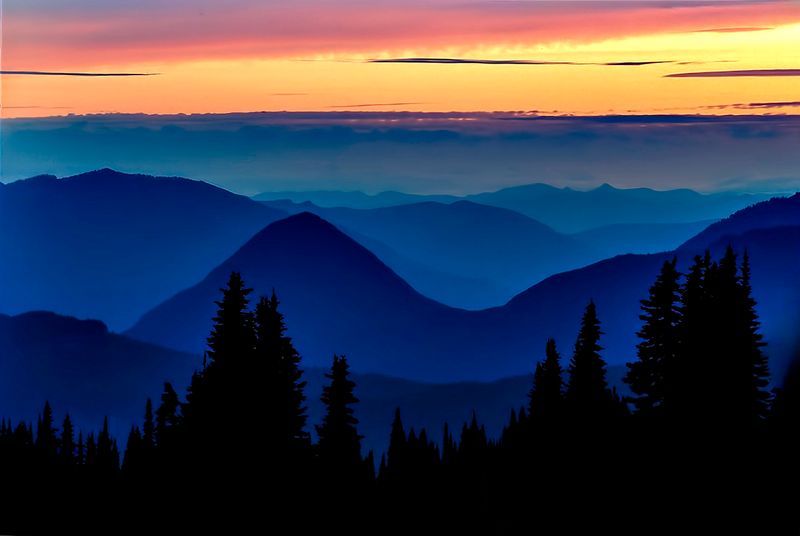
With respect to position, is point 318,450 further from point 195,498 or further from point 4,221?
point 4,221

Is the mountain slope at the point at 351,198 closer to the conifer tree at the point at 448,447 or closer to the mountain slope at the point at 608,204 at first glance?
the mountain slope at the point at 608,204

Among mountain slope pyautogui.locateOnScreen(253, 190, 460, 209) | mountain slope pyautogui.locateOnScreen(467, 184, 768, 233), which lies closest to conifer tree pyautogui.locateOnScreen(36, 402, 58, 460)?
mountain slope pyautogui.locateOnScreen(253, 190, 460, 209)

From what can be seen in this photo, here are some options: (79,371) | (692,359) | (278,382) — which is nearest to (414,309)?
(278,382)

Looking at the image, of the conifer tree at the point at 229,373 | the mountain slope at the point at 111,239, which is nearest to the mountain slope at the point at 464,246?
the mountain slope at the point at 111,239

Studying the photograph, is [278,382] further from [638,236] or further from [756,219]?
[756,219]

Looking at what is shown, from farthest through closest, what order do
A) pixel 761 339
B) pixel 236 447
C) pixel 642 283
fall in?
pixel 642 283, pixel 761 339, pixel 236 447

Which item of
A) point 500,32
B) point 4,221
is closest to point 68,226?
point 4,221

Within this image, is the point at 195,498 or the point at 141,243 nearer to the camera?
the point at 195,498
